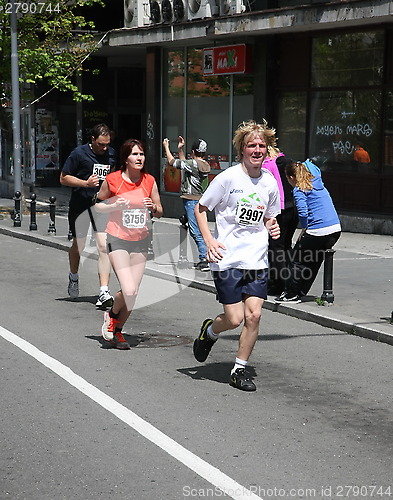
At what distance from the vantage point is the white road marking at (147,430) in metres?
4.82

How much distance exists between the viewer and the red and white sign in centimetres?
2056

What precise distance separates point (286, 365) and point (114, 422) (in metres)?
2.28

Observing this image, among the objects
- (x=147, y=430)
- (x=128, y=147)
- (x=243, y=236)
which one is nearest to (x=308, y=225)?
(x=128, y=147)

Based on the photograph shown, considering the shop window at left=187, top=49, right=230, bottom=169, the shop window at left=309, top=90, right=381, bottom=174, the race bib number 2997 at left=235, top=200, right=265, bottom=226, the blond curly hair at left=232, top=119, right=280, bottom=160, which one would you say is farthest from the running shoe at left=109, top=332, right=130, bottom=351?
the shop window at left=187, top=49, right=230, bottom=169

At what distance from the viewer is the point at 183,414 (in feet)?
20.3

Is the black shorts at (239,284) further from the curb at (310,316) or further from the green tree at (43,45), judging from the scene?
the green tree at (43,45)

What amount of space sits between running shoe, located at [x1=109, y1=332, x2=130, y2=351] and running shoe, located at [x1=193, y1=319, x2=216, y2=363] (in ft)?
3.25

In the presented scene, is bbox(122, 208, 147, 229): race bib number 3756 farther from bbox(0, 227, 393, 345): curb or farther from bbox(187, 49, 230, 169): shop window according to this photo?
bbox(187, 49, 230, 169): shop window

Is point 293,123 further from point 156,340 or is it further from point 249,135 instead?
point 249,135

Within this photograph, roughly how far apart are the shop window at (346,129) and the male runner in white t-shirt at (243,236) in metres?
11.3

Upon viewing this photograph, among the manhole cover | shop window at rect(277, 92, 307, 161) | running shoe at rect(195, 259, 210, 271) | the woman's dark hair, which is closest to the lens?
the woman's dark hair

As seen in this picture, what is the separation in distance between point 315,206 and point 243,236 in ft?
11.6

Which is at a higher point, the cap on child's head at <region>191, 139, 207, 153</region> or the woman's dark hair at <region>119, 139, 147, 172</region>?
the woman's dark hair at <region>119, 139, 147, 172</region>

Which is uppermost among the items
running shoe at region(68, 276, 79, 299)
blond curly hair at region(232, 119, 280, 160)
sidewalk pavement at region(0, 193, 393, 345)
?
blond curly hair at region(232, 119, 280, 160)
